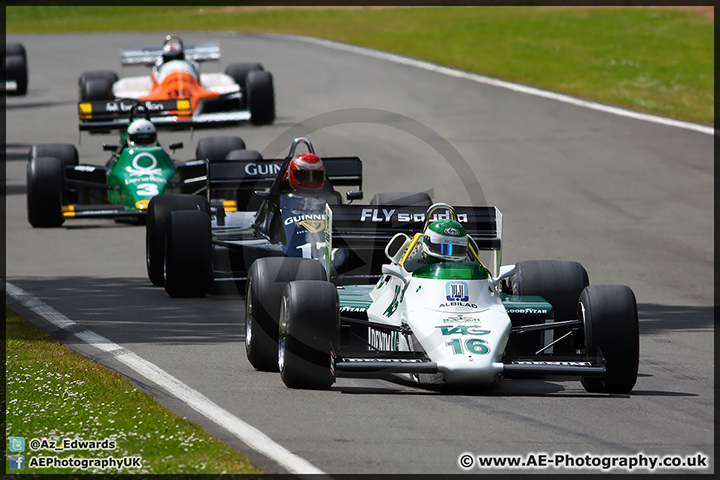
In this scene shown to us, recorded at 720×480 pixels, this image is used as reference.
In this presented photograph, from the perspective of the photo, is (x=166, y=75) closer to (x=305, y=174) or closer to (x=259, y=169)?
(x=259, y=169)

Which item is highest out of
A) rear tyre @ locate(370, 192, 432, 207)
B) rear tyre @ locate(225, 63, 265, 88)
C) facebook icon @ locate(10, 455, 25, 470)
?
rear tyre @ locate(225, 63, 265, 88)

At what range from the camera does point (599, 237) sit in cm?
1864

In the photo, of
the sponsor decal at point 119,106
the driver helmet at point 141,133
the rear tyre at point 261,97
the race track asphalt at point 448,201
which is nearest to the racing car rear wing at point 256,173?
the race track asphalt at point 448,201

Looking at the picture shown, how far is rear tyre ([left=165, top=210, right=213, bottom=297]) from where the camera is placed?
1338 cm

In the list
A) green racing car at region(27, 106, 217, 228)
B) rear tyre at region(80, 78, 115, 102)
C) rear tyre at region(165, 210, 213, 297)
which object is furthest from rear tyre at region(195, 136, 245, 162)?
rear tyre at region(80, 78, 115, 102)

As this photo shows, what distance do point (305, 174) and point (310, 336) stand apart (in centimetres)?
524

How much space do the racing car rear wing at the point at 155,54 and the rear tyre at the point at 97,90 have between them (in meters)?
1.09

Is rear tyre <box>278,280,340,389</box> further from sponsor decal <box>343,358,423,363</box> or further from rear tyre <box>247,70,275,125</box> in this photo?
rear tyre <box>247,70,275,125</box>

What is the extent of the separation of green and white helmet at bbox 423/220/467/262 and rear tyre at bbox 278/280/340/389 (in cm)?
101

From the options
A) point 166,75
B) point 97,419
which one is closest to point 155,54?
point 166,75

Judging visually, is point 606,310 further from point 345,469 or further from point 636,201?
point 636,201

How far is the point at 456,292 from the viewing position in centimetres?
941

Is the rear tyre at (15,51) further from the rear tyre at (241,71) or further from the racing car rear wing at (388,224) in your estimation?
the racing car rear wing at (388,224)

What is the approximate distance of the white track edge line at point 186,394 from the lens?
7438 millimetres
